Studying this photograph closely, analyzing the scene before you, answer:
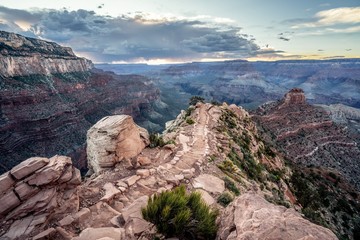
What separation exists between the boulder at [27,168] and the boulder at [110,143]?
4568 mm

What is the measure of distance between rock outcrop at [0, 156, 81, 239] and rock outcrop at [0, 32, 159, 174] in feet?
276

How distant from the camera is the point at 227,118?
36.4 meters

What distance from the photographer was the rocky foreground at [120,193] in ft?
23.4

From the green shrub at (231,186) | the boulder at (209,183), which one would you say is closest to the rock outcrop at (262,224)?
the boulder at (209,183)

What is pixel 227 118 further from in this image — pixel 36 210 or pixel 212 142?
pixel 36 210

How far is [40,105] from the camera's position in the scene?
116 m

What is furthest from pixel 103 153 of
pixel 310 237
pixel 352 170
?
pixel 352 170

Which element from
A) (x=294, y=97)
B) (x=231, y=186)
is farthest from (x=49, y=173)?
(x=294, y=97)

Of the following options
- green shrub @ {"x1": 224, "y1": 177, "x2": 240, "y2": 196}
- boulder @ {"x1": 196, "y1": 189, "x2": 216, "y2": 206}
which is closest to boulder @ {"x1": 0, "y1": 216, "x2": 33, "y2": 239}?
boulder @ {"x1": 196, "y1": 189, "x2": 216, "y2": 206}

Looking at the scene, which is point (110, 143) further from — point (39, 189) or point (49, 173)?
point (39, 189)

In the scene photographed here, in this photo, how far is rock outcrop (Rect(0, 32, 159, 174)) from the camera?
96.1 meters

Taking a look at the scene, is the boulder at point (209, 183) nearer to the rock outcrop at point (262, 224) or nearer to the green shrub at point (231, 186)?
the green shrub at point (231, 186)

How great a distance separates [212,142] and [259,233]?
53.6 ft

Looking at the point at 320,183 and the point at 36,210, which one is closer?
the point at 36,210
